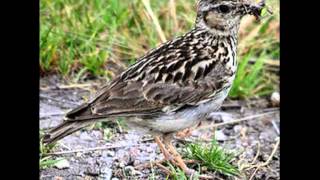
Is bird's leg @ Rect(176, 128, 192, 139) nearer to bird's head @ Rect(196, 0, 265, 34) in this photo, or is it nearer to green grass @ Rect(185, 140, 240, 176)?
green grass @ Rect(185, 140, 240, 176)

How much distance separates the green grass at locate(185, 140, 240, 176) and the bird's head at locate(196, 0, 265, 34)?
793mm

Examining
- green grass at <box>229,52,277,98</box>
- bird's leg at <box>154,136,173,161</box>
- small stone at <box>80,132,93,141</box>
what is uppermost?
green grass at <box>229,52,277,98</box>

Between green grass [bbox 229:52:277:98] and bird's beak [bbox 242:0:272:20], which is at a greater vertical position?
bird's beak [bbox 242:0:272:20]

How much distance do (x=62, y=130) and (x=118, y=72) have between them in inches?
77.3

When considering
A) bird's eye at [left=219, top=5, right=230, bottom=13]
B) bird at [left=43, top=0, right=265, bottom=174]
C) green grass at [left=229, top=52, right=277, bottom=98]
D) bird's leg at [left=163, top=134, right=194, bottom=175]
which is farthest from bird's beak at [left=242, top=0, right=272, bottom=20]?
green grass at [left=229, top=52, right=277, bottom=98]

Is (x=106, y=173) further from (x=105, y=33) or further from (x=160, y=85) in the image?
(x=105, y=33)

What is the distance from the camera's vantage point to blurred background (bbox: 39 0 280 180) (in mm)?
5273

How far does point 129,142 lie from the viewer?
222 inches

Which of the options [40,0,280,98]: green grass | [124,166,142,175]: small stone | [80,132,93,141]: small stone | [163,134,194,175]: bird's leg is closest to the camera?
[163,134,194,175]: bird's leg

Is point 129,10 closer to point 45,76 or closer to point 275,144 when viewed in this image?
point 45,76

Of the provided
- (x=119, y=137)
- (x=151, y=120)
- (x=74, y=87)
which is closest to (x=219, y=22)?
(x=151, y=120)

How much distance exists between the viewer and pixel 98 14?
6.80 m

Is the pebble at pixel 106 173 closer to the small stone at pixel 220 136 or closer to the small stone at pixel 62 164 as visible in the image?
the small stone at pixel 62 164

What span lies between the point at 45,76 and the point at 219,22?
1978 millimetres
